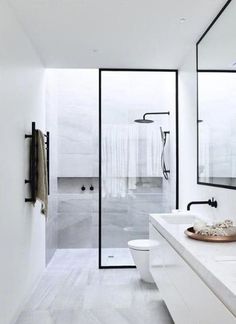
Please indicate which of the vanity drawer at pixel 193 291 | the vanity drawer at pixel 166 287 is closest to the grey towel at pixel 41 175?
the vanity drawer at pixel 166 287

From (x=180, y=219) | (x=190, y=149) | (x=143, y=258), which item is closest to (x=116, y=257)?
(x=143, y=258)

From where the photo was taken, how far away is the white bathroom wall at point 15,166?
242 centimetres

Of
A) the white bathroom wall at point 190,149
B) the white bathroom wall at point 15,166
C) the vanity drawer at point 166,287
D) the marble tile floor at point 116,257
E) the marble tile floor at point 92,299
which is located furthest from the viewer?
the marble tile floor at point 116,257

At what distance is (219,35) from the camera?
8.95 feet

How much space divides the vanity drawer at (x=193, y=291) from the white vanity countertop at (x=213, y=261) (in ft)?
0.12

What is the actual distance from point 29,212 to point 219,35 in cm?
238

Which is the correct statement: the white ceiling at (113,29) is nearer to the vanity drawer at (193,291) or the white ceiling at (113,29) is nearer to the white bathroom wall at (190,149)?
the white bathroom wall at (190,149)

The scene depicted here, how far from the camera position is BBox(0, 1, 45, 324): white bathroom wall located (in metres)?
2.42

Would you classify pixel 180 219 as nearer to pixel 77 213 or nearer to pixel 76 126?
pixel 77 213

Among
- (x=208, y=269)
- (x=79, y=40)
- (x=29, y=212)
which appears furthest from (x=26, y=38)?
(x=208, y=269)

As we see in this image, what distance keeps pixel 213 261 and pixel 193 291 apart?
252 millimetres

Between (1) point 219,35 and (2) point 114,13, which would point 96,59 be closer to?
(2) point 114,13

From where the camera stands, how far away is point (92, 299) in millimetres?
3178

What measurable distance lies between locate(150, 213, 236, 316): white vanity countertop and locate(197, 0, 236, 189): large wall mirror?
2.14ft
